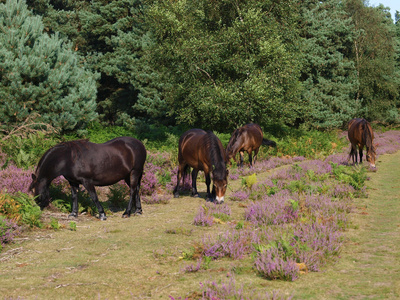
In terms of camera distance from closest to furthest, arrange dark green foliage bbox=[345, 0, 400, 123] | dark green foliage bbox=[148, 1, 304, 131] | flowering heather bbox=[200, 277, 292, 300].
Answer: flowering heather bbox=[200, 277, 292, 300] → dark green foliage bbox=[148, 1, 304, 131] → dark green foliage bbox=[345, 0, 400, 123]

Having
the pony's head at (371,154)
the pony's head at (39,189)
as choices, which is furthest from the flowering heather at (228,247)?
the pony's head at (371,154)

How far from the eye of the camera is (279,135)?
2795 centimetres

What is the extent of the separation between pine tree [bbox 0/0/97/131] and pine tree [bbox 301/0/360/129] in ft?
→ 78.5

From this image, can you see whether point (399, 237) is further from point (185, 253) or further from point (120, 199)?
point (120, 199)

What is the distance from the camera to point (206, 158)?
36.2 feet

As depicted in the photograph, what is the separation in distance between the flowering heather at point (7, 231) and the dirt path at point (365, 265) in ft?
16.6

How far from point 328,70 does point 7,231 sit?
121ft

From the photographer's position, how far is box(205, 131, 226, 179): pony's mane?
33.4ft

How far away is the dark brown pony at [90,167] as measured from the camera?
28.2 feet

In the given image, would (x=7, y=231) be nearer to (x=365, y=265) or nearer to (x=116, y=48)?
(x=365, y=265)

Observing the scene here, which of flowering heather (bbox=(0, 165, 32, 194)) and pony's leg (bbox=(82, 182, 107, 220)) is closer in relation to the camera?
pony's leg (bbox=(82, 182, 107, 220))

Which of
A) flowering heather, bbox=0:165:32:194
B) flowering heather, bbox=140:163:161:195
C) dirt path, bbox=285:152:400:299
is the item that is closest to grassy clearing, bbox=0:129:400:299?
dirt path, bbox=285:152:400:299

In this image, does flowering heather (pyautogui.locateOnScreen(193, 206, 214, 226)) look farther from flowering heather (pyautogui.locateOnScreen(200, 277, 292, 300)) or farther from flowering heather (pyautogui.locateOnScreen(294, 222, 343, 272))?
flowering heather (pyautogui.locateOnScreen(200, 277, 292, 300))

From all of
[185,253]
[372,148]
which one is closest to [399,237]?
[185,253]
